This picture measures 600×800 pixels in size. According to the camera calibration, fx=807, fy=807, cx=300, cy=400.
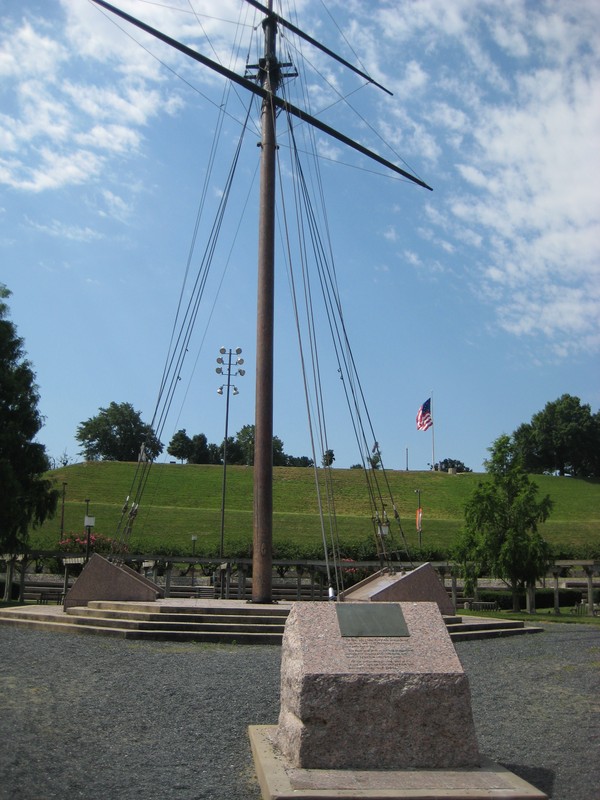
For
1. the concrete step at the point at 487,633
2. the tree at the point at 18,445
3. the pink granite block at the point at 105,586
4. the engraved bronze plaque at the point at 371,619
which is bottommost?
the concrete step at the point at 487,633

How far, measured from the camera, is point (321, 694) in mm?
5598

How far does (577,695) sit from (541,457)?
104m

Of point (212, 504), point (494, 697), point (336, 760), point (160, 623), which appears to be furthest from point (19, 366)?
point (212, 504)

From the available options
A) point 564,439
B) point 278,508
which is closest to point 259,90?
point 278,508

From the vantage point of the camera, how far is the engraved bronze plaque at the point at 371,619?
6305 mm

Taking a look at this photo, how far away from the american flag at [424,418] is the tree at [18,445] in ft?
107

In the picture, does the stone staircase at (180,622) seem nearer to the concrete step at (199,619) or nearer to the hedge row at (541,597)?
the concrete step at (199,619)

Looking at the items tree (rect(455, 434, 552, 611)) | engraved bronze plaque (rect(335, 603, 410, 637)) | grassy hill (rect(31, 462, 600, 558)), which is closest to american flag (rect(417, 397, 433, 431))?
grassy hill (rect(31, 462, 600, 558))

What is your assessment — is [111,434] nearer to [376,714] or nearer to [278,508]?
[278,508]

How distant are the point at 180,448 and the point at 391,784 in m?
120

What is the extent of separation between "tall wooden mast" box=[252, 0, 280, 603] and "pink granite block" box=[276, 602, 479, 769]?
→ 8660 mm

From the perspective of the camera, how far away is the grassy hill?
51625mm

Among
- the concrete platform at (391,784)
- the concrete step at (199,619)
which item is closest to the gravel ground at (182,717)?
the concrete platform at (391,784)

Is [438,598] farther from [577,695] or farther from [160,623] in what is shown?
[577,695]
